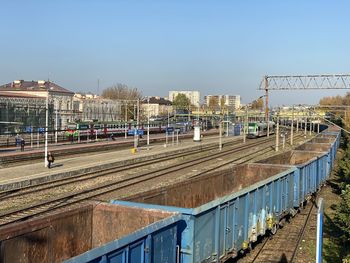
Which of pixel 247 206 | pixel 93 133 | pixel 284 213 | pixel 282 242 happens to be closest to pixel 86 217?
pixel 247 206

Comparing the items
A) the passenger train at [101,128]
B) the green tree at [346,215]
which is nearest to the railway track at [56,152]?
the passenger train at [101,128]

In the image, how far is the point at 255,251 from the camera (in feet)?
44.6

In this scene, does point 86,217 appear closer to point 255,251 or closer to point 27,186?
point 255,251

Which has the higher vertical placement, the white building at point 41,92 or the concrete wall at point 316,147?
the white building at point 41,92

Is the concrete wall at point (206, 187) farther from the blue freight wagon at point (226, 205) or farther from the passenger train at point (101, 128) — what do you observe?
the passenger train at point (101, 128)

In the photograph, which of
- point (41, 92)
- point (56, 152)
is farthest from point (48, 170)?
point (41, 92)

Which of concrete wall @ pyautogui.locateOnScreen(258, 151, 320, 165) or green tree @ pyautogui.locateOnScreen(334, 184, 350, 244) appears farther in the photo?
concrete wall @ pyautogui.locateOnScreen(258, 151, 320, 165)

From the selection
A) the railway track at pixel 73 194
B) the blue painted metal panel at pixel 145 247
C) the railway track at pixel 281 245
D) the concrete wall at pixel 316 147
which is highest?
the blue painted metal panel at pixel 145 247

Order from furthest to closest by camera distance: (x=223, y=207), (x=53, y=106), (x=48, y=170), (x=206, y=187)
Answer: (x=53, y=106)
(x=48, y=170)
(x=206, y=187)
(x=223, y=207)

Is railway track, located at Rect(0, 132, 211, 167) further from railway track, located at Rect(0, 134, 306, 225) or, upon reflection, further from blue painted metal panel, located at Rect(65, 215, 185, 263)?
blue painted metal panel, located at Rect(65, 215, 185, 263)

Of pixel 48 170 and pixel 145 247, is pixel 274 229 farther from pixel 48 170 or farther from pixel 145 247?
pixel 48 170

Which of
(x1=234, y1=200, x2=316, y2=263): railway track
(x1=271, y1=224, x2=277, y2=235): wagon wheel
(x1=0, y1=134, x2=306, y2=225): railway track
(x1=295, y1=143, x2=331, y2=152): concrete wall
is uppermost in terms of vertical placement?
(x1=295, y1=143, x2=331, y2=152): concrete wall

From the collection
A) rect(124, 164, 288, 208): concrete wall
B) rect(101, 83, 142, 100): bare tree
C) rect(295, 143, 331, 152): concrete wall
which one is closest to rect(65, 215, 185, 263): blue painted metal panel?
rect(124, 164, 288, 208): concrete wall

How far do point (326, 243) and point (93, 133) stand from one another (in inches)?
1736
